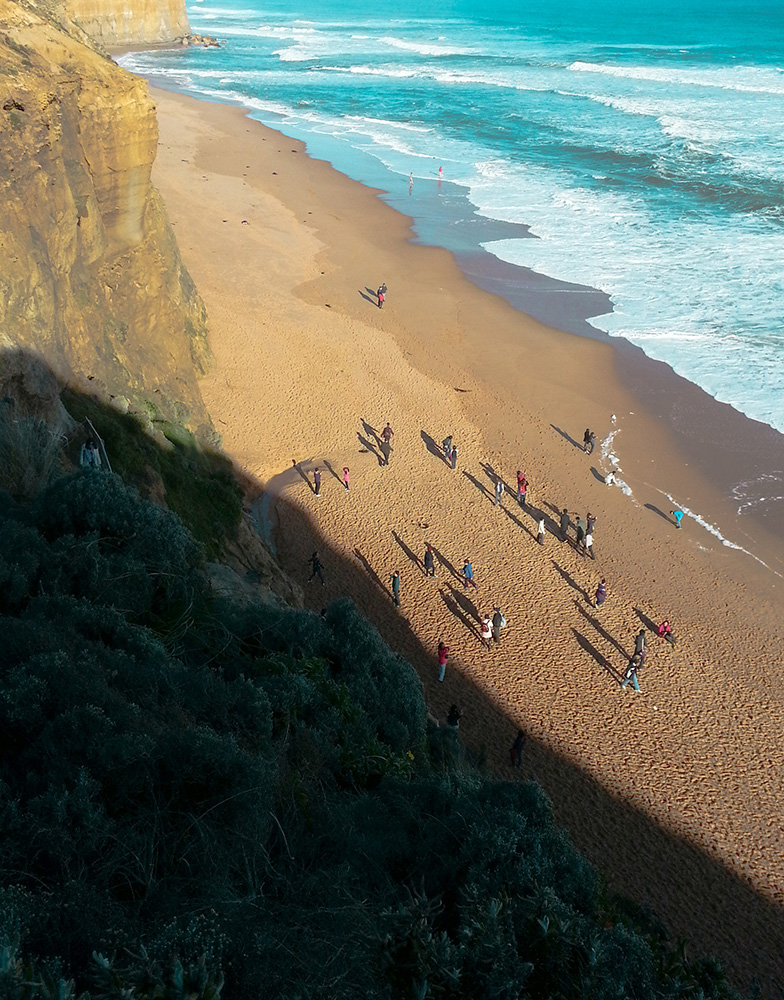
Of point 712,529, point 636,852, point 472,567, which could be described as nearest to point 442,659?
point 472,567

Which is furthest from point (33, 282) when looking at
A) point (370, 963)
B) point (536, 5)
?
point (536, 5)

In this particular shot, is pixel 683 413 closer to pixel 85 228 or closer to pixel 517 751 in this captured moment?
pixel 517 751

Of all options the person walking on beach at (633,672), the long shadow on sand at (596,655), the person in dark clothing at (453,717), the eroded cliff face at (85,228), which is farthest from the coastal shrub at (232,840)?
the eroded cliff face at (85,228)

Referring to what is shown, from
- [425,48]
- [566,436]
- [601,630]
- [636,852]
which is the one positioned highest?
[425,48]

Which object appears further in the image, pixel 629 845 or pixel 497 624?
pixel 497 624

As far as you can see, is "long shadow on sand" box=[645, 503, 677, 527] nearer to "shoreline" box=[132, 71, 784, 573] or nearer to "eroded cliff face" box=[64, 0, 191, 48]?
"shoreline" box=[132, 71, 784, 573]

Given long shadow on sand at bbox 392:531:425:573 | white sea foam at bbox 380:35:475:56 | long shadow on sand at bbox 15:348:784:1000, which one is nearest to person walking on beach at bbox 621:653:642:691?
long shadow on sand at bbox 15:348:784:1000
